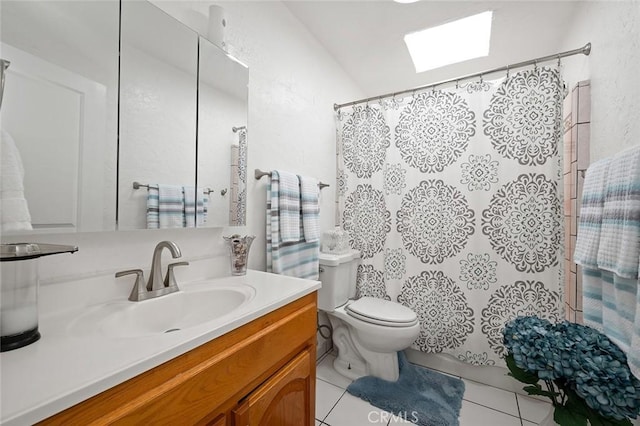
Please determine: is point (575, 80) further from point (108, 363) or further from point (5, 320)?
point (5, 320)

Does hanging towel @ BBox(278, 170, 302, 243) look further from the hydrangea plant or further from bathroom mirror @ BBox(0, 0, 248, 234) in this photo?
the hydrangea plant

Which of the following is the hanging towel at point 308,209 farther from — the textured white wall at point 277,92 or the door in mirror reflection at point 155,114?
the door in mirror reflection at point 155,114

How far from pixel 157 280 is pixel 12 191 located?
450 mm

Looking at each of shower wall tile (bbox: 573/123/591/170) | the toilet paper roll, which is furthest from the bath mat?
the toilet paper roll

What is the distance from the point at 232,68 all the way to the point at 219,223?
29.1 inches

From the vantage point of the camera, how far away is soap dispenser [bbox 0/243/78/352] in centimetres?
55

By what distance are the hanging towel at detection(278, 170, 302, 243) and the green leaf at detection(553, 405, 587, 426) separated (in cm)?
130

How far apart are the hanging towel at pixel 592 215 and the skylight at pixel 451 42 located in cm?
124

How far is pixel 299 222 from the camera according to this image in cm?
159

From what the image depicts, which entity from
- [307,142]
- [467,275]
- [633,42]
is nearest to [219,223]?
[307,142]

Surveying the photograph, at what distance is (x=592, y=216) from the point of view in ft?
3.55

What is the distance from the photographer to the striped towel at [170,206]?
3.34 ft

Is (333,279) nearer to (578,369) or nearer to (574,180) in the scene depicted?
(578,369)

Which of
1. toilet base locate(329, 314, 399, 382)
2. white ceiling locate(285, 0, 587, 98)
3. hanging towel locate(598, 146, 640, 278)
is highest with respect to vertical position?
white ceiling locate(285, 0, 587, 98)
